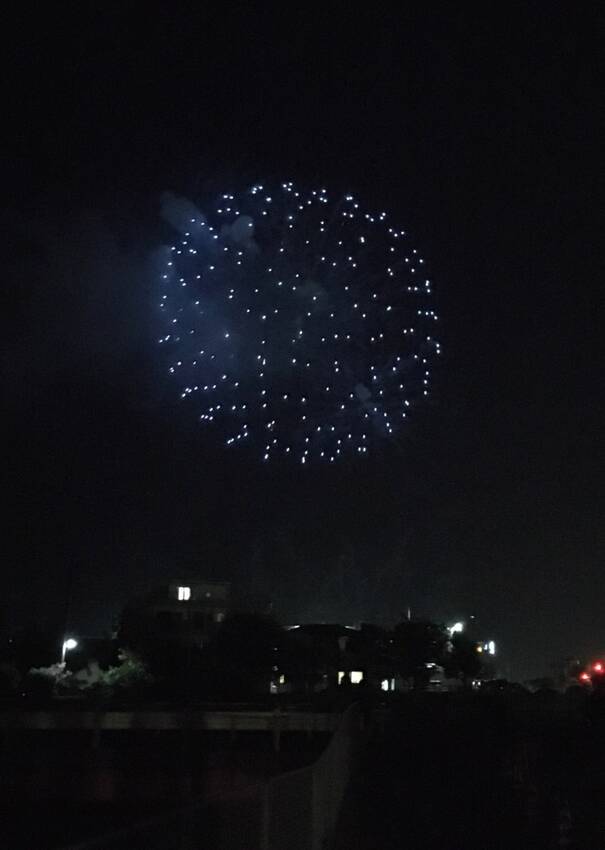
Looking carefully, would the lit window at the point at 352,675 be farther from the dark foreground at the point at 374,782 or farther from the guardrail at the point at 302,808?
the guardrail at the point at 302,808

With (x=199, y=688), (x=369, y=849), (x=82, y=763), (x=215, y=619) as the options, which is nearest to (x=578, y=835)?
(x=369, y=849)

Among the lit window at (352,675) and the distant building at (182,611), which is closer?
the distant building at (182,611)

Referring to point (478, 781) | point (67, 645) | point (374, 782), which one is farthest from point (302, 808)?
point (67, 645)

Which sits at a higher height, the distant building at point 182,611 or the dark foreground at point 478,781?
the distant building at point 182,611

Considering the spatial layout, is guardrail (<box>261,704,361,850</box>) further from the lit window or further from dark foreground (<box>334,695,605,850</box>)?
the lit window

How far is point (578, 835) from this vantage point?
2106cm

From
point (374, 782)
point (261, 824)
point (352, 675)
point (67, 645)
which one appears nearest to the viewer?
point (261, 824)

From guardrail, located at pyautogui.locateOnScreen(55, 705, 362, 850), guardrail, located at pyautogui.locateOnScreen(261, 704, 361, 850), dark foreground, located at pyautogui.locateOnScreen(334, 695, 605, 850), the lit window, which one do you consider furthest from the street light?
guardrail, located at pyautogui.locateOnScreen(55, 705, 362, 850)

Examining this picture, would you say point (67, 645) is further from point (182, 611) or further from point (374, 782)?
point (374, 782)

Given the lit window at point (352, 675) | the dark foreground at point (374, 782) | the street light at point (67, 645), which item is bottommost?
the dark foreground at point (374, 782)

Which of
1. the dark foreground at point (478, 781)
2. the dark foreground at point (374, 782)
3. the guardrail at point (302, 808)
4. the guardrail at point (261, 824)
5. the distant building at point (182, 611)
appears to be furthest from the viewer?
the distant building at point (182, 611)

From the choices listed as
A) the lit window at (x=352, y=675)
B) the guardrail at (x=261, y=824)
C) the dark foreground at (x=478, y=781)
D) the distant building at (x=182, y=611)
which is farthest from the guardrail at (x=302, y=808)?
the lit window at (x=352, y=675)

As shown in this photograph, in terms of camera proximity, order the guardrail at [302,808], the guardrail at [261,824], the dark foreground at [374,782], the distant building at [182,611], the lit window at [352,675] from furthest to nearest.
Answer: the lit window at [352,675] → the distant building at [182,611] → the dark foreground at [374,782] → the guardrail at [302,808] → the guardrail at [261,824]

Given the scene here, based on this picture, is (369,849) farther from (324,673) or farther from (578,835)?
(324,673)
